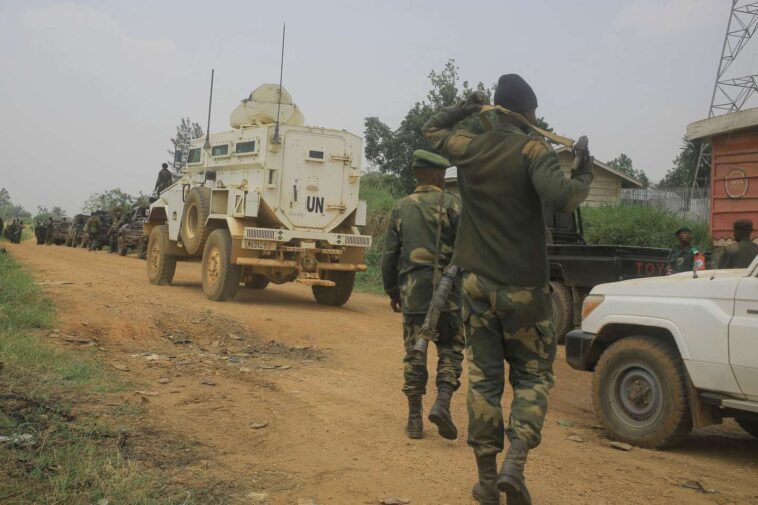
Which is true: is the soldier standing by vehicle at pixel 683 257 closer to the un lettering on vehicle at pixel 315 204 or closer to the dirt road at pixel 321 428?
the dirt road at pixel 321 428

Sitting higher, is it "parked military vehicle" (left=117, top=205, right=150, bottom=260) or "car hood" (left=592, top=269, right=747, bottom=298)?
"parked military vehicle" (left=117, top=205, right=150, bottom=260)

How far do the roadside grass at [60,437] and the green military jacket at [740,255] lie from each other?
6.40 m

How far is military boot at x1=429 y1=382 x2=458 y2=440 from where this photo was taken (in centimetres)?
423

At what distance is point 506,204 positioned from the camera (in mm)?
3461

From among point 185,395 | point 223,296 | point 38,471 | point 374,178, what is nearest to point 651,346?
point 185,395

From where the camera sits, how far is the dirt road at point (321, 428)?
389 centimetres

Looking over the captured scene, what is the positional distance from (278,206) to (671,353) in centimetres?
719

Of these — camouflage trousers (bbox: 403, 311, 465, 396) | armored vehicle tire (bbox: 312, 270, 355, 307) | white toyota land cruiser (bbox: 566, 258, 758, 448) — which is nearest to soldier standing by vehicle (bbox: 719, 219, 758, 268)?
white toyota land cruiser (bbox: 566, 258, 758, 448)

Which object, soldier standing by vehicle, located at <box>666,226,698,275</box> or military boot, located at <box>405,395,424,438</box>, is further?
soldier standing by vehicle, located at <box>666,226,698,275</box>

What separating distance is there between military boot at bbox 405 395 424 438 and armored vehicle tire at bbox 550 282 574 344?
18.5 ft

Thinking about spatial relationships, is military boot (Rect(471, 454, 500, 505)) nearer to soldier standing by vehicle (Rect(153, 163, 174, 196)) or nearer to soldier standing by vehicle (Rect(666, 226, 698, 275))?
soldier standing by vehicle (Rect(666, 226, 698, 275))

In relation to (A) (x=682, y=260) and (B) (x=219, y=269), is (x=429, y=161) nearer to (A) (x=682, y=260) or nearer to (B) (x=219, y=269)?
(A) (x=682, y=260)

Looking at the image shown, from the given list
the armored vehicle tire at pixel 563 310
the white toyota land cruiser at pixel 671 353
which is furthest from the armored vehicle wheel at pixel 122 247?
the white toyota land cruiser at pixel 671 353

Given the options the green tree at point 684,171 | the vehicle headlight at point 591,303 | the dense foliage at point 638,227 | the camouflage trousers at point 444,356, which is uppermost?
the green tree at point 684,171
